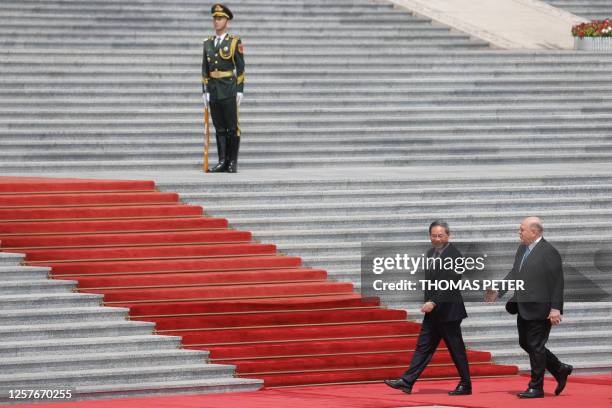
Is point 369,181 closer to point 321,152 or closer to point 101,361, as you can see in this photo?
point 321,152

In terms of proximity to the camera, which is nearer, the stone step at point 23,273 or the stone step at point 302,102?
the stone step at point 23,273

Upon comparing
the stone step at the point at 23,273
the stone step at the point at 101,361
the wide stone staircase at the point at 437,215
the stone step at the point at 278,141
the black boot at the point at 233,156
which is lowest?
the stone step at the point at 101,361

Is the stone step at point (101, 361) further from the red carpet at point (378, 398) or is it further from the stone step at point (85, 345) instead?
the red carpet at point (378, 398)

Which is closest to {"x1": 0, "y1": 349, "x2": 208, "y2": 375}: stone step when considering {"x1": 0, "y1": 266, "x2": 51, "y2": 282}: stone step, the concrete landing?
{"x1": 0, "y1": 266, "x2": 51, "y2": 282}: stone step

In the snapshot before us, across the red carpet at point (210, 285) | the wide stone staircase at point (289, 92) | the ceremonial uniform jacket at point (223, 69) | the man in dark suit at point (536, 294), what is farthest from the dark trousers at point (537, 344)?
the wide stone staircase at point (289, 92)

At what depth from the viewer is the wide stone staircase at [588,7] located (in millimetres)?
29828

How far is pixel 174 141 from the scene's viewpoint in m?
20.3

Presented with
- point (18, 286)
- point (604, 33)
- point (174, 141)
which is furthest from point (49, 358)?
point (604, 33)

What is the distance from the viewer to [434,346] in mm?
13328

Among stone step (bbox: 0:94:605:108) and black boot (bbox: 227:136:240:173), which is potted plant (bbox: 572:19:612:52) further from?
black boot (bbox: 227:136:240:173)

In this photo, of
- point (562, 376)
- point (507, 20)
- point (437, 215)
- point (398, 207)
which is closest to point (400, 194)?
point (398, 207)

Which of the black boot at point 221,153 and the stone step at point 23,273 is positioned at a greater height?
the black boot at point 221,153

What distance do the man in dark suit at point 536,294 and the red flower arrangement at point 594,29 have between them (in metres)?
13.2

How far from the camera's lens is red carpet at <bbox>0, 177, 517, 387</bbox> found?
47.2 feet
